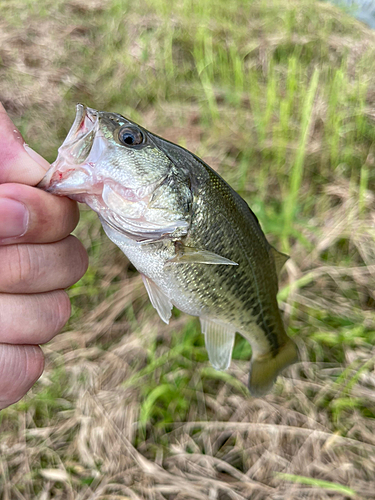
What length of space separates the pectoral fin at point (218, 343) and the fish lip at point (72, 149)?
0.86 meters

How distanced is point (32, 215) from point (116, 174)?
30 cm

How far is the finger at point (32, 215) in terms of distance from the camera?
3.51ft

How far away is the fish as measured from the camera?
113 cm

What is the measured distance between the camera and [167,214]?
4.08 feet

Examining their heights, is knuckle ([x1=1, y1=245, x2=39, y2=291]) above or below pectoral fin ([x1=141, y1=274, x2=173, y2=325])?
above

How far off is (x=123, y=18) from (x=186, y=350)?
444cm

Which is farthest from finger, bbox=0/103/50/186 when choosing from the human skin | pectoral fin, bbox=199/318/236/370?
pectoral fin, bbox=199/318/236/370

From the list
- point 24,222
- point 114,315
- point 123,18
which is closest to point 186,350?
point 114,315

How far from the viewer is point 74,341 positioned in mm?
2363

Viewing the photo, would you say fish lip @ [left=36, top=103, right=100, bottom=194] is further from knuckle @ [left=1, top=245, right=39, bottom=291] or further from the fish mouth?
knuckle @ [left=1, top=245, right=39, bottom=291]

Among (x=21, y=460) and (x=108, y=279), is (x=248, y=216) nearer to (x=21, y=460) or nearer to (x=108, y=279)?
(x=108, y=279)

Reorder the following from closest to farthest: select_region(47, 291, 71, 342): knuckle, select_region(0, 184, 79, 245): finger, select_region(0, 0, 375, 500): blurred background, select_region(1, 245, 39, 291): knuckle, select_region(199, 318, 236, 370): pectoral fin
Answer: select_region(0, 184, 79, 245): finger, select_region(1, 245, 39, 291): knuckle, select_region(47, 291, 71, 342): knuckle, select_region(199, 318, 236, 370): pectoral fin, select_region(0, 0, 375, 500): blurred background

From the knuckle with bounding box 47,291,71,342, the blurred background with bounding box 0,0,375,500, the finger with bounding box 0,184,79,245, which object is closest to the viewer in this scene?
the finger with bounding box 0,184,79,245

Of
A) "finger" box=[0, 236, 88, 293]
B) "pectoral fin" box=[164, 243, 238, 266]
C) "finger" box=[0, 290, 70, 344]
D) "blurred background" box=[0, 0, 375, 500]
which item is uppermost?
"pectoral fin" box=[164, 243, 238, 266]
